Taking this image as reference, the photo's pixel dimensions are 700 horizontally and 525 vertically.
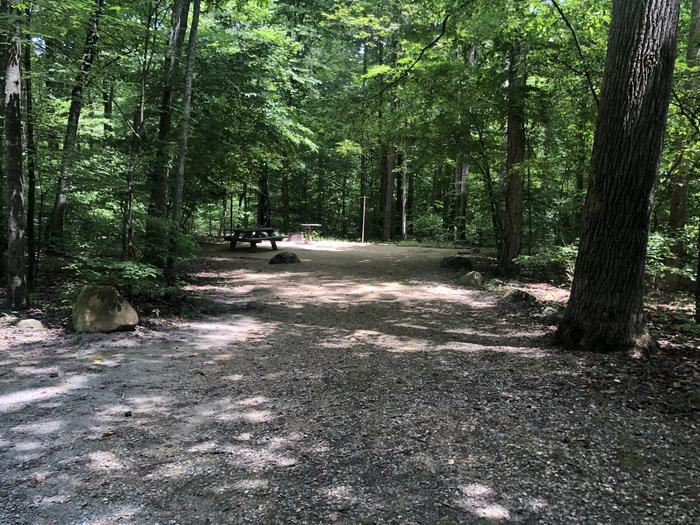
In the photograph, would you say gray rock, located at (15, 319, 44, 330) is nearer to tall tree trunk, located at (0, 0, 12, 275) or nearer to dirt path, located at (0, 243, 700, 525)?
dirt path, located at (0, 243, 700, 525)

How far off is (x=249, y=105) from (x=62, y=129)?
12.5 ft

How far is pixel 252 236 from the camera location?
1641 centimetres

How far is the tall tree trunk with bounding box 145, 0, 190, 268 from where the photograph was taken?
696 cm

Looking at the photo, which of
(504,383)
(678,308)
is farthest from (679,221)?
(504,383)

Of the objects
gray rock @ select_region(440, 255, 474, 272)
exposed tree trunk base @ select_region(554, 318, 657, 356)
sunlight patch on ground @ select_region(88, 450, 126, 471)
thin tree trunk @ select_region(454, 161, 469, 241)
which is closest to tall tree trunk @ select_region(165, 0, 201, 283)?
sunlight patch on ground @ select_region(88, 450, 126, 471)

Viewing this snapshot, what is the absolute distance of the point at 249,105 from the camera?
9.79 meters

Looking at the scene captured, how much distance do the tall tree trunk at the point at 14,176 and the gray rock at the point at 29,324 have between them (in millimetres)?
395

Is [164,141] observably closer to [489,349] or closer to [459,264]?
[489,349]

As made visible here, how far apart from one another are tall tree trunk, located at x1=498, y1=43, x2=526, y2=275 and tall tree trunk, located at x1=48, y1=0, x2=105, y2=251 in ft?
23.8

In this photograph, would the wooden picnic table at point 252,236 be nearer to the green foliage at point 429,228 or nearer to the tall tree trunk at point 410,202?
the green foliage at point 429,228

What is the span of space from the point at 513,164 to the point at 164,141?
669 centimetres

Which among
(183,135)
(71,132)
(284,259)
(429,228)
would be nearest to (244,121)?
(183,135)

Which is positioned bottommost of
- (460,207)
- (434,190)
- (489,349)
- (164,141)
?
(489,349)

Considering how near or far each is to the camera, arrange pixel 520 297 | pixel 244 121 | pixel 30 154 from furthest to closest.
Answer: pixel 244 121 < pixel 520 297 < pixel 30 154
